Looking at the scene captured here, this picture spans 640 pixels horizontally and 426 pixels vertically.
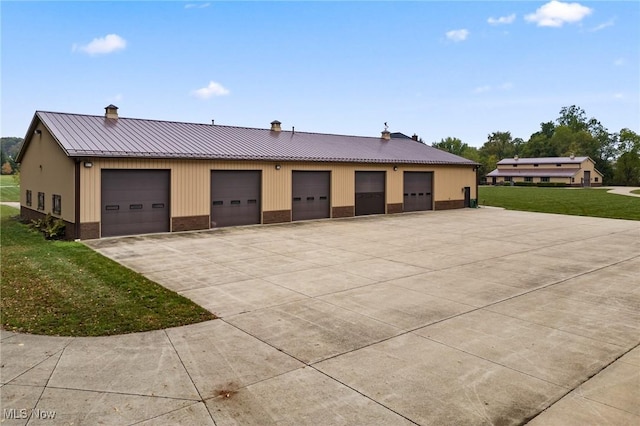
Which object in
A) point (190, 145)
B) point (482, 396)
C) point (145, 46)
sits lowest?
point (482, 396)

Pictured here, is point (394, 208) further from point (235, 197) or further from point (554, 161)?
point (554, 161)

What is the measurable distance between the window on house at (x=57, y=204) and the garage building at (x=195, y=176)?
0.04 m

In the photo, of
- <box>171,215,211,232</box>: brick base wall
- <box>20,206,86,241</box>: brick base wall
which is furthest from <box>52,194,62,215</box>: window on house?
<box>171,215,211,232</box>: brick base wall

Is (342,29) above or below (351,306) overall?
above

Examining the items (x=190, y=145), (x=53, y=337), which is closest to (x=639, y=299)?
(x=53, y=337)

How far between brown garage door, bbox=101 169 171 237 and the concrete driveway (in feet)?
18.1

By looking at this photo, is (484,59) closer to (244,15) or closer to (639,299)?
(244,15)

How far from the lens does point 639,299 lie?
A: 9234 mm

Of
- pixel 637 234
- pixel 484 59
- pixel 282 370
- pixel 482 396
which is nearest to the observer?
pixel 482 396

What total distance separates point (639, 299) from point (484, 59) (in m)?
29.5

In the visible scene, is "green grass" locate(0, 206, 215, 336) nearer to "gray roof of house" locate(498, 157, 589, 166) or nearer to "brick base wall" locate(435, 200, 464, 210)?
"brick base wall" locate(435, 200, 464, 210)

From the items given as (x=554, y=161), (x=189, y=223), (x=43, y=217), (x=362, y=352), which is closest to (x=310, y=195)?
(x=189, y=223)

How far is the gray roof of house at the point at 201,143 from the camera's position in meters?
17.9

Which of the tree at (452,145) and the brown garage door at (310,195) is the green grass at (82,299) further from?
the tree at (452,145)
